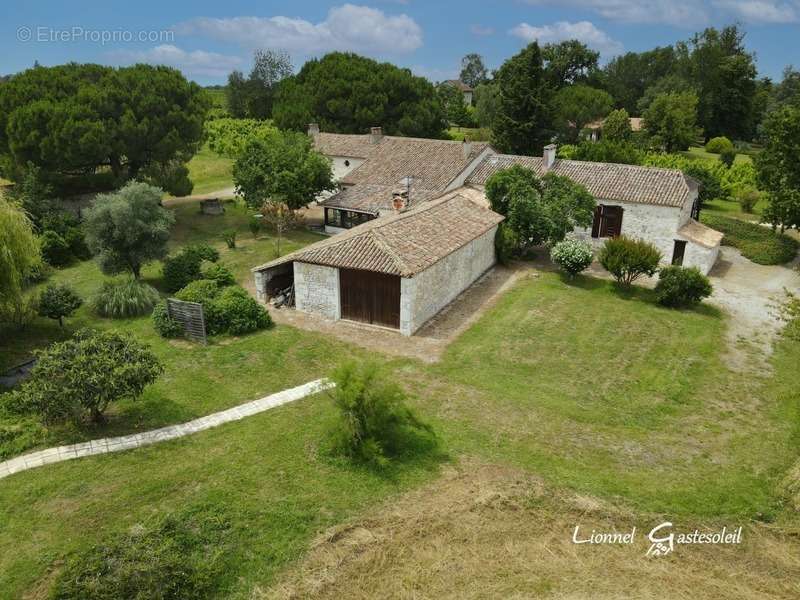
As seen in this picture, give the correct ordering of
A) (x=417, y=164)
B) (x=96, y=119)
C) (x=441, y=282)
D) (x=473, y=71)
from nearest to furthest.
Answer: (x=441, y=282) → (x=96, y=119) → (x=417, y=164) → (x=473, y=71)

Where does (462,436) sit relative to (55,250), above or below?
below

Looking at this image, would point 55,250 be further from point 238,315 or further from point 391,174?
point 391,174

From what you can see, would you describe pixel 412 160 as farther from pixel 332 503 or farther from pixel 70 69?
pixel 332 503

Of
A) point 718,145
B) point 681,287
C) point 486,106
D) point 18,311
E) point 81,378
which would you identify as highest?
point 486,106

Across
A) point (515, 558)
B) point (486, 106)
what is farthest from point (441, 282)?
point (486, 106)

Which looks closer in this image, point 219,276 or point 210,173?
point 219,276

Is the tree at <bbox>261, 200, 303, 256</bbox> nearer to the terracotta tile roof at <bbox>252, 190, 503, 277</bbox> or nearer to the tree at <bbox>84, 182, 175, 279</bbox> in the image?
the tree at <bbox>84, 182, 175, 279</bbox>

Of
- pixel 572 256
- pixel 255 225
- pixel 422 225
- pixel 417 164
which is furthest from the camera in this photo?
pixel 417 164
